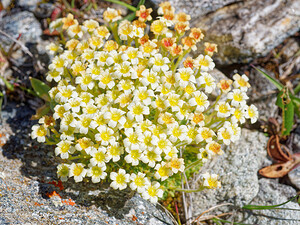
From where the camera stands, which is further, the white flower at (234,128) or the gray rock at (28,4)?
the gray rock at (28,4)

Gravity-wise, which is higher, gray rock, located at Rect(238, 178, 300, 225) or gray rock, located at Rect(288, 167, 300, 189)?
gray rock, located at Rect(288, 167, 300, 189)

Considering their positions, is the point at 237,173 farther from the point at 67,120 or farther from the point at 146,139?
the point at 67,120

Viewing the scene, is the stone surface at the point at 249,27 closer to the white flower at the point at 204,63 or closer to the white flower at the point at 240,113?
the white flower at the point at 204,63

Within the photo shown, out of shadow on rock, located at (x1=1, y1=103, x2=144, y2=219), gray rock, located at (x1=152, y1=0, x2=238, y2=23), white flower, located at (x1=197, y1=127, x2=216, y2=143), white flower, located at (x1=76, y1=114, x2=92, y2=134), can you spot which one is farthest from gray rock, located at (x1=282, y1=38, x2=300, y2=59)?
white flower, located at (x1=76, y1=114, x2=92, y2=134)

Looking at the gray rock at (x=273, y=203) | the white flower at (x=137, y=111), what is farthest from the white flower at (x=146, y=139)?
the gray rock at (x=273, y=203)

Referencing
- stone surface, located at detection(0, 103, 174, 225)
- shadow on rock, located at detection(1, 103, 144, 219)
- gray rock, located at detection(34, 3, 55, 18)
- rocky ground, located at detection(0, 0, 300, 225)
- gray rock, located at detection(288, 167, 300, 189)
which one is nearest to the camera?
stone surface, located at detection(0, 103, 174, 225)

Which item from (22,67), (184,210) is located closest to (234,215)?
(184,210)

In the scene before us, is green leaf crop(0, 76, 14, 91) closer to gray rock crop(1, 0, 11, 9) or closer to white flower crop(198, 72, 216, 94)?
gray rock crop(1, 0, 11, 9)
